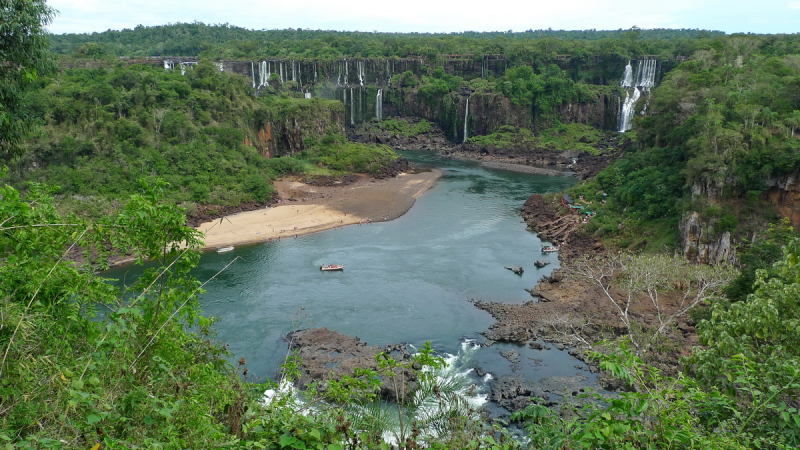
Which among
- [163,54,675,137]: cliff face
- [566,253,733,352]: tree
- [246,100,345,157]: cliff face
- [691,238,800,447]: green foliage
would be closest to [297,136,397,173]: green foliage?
[246,100,345,157]: cliff face

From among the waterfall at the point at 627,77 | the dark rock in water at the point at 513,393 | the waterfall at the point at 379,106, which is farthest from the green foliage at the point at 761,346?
the waterfall at the point at 627,77

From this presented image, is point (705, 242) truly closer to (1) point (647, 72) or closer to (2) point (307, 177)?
(2) point (307, 177)

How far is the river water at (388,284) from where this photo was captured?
27969 mm

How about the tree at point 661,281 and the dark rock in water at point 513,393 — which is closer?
the dark rock in water at point 513,393

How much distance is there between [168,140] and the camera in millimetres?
53250

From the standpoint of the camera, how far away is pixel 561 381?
2464 cm

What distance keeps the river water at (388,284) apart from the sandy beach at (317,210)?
69.0 inches

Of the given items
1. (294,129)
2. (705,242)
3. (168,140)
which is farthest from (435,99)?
(705,242)

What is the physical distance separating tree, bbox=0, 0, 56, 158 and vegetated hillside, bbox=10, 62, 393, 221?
29543mm

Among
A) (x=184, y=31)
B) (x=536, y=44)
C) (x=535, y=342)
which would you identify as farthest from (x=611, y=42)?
(x=184, y=31)

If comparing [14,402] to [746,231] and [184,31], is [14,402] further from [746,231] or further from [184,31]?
[184,31]

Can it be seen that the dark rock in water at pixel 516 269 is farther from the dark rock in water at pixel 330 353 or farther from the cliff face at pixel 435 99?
the cliff face at pixel 435 99

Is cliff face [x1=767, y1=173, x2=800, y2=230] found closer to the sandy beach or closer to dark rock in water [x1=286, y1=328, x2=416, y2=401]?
dark rock in water [x1=286, y1=328, x2=416, y2=401]

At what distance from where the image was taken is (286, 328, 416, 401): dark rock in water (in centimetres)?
2466
